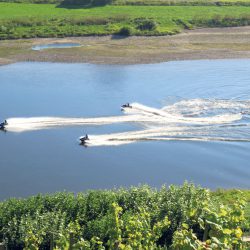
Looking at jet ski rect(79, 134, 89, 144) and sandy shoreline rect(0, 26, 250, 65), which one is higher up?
sandy shoreline rect(0, 26, 250, 65)

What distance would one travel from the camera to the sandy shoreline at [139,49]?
65625 mm

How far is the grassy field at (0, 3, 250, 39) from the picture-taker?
3024 inches

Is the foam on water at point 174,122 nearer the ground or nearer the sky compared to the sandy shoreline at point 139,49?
nearer the ground

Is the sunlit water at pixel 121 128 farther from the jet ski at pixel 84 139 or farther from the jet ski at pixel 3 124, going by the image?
the jet ski at pixel 84 139

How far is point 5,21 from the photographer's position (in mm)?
78062

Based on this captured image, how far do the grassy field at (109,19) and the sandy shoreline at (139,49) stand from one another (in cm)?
203

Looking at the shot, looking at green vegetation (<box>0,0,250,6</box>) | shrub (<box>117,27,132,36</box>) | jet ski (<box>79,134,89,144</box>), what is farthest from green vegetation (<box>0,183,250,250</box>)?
green vegetation (<box>0,0,250,6</box>)

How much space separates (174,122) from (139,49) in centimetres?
2722

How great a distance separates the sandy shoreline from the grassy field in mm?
2028

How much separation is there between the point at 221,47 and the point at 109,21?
17.6 meters

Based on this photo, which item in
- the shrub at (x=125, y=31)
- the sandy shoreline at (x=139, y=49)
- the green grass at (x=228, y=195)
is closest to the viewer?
the green grass at (x=228, y=195)

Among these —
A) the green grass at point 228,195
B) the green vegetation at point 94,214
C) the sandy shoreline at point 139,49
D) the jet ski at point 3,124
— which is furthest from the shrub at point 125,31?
the green vegetation at point 94,214

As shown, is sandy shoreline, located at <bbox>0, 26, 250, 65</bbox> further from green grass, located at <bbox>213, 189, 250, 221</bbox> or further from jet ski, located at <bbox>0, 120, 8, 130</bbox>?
green grass, located at <bbox>213, 189, 250, 221</bbox>

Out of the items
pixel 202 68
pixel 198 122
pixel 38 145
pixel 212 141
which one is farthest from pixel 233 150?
pixel 202 68
